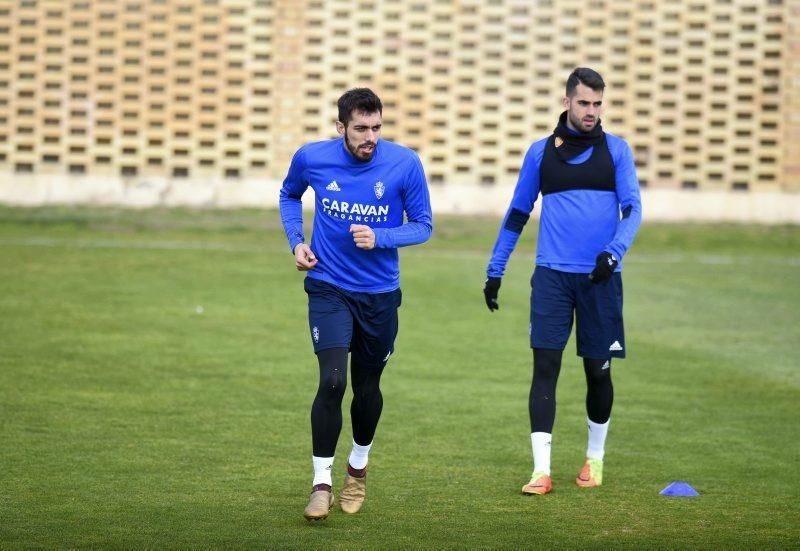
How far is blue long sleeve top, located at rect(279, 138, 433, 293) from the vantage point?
696cm

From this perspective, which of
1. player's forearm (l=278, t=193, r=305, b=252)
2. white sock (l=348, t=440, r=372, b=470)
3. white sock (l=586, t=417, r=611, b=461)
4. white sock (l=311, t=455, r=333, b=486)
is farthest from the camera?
white sock (l=586, t=417, r=611, b=461)

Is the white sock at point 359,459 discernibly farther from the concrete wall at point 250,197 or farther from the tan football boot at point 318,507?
the concrete wall at point 250,197

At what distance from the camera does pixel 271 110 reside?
26.1 meters

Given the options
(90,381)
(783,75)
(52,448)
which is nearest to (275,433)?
(52,448)

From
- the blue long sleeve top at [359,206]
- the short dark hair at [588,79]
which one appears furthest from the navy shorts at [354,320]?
the short dark hair at [588,79]

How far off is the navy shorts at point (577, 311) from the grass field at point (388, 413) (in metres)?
0.70

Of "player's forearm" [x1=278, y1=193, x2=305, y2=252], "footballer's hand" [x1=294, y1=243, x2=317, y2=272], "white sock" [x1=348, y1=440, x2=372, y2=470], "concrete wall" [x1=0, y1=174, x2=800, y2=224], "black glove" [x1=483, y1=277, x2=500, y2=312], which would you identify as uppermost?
"player's forearm" [x1=278, y1=193, x2=305, y2=252]

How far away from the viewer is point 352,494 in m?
6.93

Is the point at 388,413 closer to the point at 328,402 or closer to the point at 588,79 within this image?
the point at 328,402

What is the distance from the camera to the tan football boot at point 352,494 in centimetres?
684

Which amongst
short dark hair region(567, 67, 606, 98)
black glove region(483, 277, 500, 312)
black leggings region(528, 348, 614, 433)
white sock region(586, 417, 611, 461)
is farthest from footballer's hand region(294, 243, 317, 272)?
white sock region(586, 417, 611, 461)

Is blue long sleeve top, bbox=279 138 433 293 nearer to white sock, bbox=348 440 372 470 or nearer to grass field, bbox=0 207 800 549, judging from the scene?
white sock, bbox=348 440 372 470

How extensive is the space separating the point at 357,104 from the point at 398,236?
0.61 metres

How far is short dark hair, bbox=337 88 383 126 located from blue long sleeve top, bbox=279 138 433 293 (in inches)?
9.0
